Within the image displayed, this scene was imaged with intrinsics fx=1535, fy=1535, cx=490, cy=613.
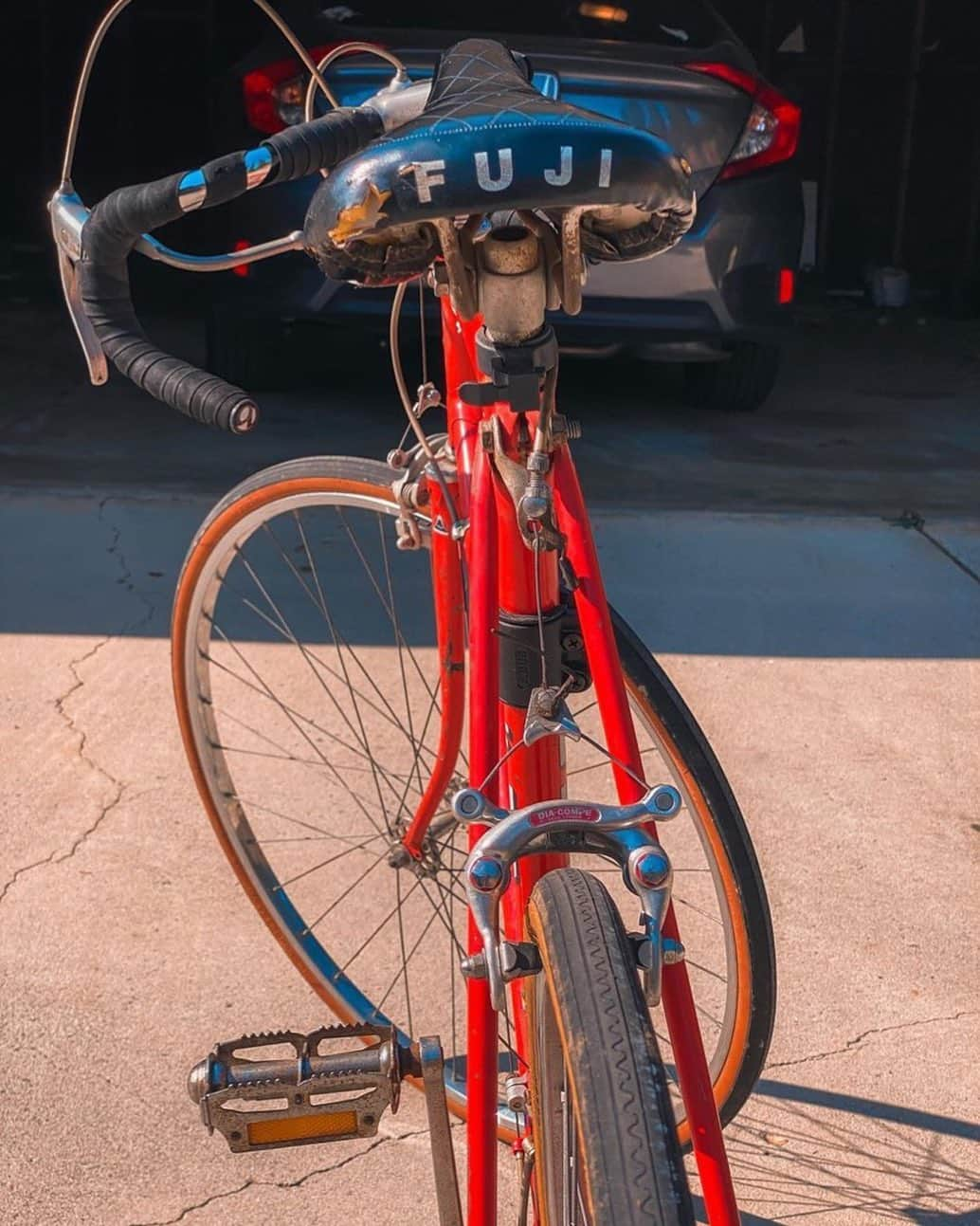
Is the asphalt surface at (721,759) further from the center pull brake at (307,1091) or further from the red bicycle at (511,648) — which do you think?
the center pull brake at (307,1091)

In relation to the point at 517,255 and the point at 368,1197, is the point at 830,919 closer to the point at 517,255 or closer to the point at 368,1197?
the point at 368,1197

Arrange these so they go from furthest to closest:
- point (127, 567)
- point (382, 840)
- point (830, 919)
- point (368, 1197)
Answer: point (127, 567) < point (382, 840) < point (830, 919) < point (368, 1197)

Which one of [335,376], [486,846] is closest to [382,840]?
[486,846]

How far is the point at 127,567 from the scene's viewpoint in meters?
4.06

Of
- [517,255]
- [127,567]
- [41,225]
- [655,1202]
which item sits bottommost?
[41,225]

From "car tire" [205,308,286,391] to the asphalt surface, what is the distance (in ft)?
0.35

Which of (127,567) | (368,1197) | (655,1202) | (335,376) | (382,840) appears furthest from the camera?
(335,376)

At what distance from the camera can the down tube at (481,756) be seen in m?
1.34

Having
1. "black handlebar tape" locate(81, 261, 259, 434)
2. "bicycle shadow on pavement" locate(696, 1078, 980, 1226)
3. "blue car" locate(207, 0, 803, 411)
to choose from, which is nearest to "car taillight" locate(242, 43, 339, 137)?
"blue car" locate(207, 0, 803, 411)

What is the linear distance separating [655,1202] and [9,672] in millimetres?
2753

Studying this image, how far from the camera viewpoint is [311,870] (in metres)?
2.62

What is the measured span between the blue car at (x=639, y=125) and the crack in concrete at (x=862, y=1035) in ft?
8.59

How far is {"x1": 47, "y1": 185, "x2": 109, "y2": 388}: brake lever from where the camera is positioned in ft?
4.56

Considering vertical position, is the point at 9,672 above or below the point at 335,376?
above
